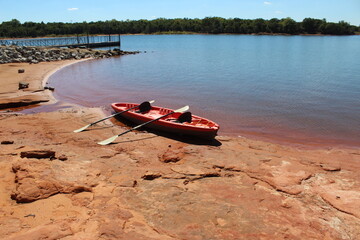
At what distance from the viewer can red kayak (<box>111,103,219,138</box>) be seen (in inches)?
416

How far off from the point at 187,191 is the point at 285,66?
93.9 feet

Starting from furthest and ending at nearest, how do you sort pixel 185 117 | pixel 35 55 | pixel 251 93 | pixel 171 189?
pixel 35 55, pixel 251 93, pixel 185 117, pixel 171 189

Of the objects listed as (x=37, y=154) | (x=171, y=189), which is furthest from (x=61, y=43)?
(x=171, y=189)

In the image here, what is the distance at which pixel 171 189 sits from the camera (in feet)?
20.9

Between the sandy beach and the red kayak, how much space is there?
0.54 meters

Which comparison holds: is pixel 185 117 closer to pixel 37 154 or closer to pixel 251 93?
pixel 37 154

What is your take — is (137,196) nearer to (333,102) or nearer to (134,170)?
(134,170)

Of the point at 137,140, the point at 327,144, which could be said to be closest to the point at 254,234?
the point at 137,140

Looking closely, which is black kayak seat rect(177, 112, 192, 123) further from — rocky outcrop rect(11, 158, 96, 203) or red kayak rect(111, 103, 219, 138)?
rocky outcrop rect(11, 158, 96, 203)

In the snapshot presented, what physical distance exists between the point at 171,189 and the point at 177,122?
17.7ft

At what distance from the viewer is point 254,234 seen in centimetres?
498

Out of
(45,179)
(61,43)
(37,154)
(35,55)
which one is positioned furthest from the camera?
(61,43)

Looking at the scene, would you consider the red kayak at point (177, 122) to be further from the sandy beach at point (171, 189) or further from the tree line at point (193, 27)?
the tree line at point (193, 27)

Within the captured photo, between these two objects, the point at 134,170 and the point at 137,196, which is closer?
the point at 137,196
